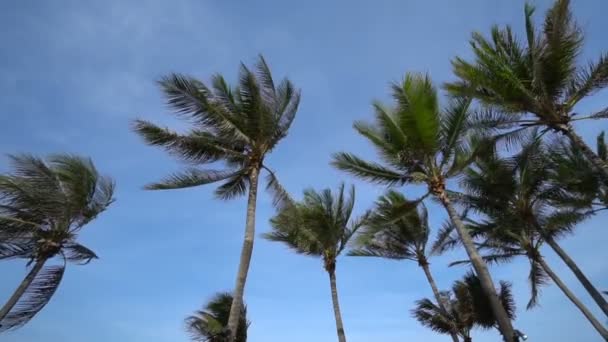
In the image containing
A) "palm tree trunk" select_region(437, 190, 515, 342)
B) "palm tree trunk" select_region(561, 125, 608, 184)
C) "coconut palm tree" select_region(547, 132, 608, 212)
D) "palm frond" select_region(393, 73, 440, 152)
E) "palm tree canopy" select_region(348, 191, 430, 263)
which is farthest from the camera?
"palm tree canopy" select_region(348, 191, 430, 263)

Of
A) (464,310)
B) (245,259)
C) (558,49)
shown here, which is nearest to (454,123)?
(558,49)

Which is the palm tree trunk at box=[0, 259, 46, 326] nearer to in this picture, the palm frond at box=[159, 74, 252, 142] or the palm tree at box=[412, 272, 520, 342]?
the palm frond at box=[159, 74, 252, 142]

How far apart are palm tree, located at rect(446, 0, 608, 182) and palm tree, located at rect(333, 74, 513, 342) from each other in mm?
1075

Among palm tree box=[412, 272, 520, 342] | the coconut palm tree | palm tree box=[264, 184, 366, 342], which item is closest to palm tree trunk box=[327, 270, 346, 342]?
palm tree box=[264, 184, 366, 342]

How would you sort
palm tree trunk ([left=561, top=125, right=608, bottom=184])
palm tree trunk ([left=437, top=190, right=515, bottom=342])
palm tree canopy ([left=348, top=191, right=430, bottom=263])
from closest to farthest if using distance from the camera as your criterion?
palm tree trunk ([left=437, top=190, right=515, bottom=342])
palm tree trunk ([left=561, top=125, right=608, bottom=184])
palm tree canopy ([left=348, top=191, right=430, bottom=263])

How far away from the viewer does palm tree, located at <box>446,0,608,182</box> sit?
1166 cm

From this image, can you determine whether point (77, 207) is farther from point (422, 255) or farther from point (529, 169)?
point (529, 169)

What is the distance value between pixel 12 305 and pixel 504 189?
1883 cm

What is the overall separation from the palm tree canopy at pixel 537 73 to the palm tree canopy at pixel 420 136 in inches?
43.4

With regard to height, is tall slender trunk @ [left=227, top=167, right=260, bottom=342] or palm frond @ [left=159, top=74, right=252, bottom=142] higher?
palm frond @ [left=159, top=74, right=252, bottom=142]

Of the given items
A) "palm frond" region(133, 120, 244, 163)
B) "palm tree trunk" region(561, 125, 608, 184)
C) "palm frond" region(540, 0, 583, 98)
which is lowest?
"palm tree trunk" region(561, 125, 608, 184)

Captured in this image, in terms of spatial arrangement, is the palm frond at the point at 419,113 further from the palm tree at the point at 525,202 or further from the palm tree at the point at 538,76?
the palm tree at the point at 525,202

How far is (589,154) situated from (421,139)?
4570 mm

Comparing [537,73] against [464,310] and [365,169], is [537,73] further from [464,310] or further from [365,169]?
[464,310]
